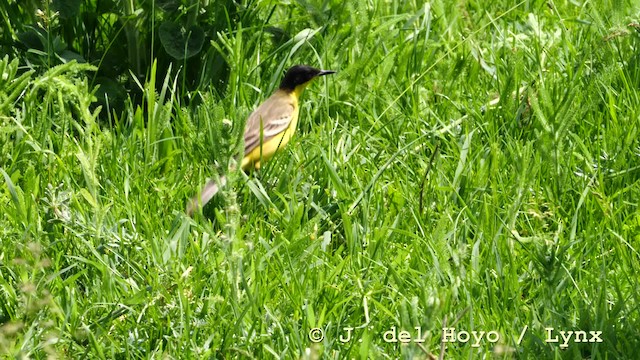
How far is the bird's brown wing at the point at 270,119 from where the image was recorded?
19.9 feet

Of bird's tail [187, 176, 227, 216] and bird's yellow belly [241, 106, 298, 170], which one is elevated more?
bird's tail [187, 176, 227, 216]

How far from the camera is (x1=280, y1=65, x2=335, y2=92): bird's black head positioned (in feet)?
20.7

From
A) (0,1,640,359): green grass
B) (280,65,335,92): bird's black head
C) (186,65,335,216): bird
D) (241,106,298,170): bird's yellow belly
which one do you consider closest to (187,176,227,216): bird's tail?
(0,1,640,359): green grass

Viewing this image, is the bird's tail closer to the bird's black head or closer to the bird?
the bird

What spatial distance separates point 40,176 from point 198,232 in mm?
893

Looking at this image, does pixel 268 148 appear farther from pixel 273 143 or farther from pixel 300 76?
pixel 300 76

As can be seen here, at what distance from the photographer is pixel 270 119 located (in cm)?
610

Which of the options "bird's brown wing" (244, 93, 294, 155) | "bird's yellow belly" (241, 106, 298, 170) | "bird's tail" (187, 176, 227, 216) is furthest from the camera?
"bird's yellow belly" (241, 106, 298, 170)

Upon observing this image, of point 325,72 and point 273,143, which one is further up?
point 325,72

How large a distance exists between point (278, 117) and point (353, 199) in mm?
893

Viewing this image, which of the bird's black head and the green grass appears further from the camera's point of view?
the bird's black head

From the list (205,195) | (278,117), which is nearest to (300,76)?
(278,117)

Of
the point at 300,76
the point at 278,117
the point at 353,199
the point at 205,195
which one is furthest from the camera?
the point at 300,76

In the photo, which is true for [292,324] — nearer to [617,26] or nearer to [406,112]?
[406,112]
